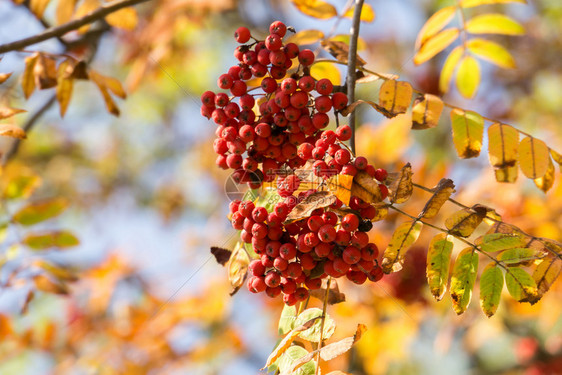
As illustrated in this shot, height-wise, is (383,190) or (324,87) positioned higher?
(324,87)

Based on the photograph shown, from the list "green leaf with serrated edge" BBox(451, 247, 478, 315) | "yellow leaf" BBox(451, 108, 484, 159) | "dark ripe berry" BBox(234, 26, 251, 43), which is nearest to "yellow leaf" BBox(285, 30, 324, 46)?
"dark ripe berry" BBox(234, 26, 251, 43)

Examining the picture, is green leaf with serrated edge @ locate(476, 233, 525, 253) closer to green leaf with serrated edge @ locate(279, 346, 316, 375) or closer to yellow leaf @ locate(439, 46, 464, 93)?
green leaf with serrated edge @ locate(279, 346, 316, 375)

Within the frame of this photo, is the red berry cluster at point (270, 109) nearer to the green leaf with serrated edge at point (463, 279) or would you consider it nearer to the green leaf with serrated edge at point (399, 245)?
the green leaf with serrated edge at point (399, 245)

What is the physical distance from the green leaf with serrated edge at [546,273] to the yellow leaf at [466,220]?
0.21m

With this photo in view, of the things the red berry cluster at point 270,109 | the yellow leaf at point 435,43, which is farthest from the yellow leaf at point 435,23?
the red berry cluster at point 270,109

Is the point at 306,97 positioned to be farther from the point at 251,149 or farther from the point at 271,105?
the point at 251,149

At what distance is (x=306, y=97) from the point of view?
1.59 m

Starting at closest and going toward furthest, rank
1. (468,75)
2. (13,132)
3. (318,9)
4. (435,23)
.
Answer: (13,132) < (318,9) < (435,23) < (468,75)

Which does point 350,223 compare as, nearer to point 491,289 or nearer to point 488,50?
point 491,289

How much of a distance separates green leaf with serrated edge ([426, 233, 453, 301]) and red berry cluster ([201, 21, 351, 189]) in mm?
480

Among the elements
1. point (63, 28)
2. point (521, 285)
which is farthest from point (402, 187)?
point (63, 28)

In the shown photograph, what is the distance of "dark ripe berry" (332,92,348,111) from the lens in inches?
63.7

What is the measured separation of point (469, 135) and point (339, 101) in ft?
1.56

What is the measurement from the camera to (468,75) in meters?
2.77
